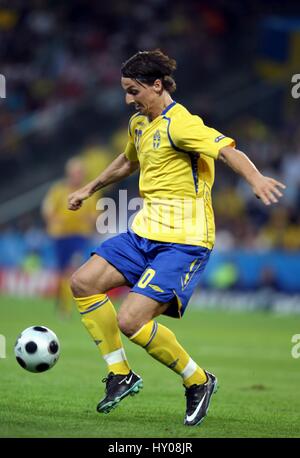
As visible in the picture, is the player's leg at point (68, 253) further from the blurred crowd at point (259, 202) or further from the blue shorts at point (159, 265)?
the blue shorts at point (159, 265)

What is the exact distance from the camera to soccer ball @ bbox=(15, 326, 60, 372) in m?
7.20

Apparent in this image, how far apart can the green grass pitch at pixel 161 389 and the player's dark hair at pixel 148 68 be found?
2.31m

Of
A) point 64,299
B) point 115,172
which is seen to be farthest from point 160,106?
point 64,299

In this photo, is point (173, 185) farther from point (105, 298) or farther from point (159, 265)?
point (105, 298)

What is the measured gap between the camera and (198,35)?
24.4 m

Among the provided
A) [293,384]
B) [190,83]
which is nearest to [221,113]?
[190,83]

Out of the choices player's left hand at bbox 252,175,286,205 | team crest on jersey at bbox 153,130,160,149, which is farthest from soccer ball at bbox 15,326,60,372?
player's left hand at bbox 252,175,286,205

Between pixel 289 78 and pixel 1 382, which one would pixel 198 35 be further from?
pixel 1 382

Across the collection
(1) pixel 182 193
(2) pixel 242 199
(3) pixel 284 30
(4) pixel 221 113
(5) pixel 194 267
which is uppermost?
(3) pixel 284 30

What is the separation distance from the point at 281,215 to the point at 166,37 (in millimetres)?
7369

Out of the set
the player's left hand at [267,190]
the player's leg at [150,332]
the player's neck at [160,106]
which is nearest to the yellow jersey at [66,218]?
the player's neck at [160,106]

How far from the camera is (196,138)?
6.62 meters

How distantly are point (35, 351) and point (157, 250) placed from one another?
114 cm

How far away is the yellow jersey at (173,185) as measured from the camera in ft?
22.7
